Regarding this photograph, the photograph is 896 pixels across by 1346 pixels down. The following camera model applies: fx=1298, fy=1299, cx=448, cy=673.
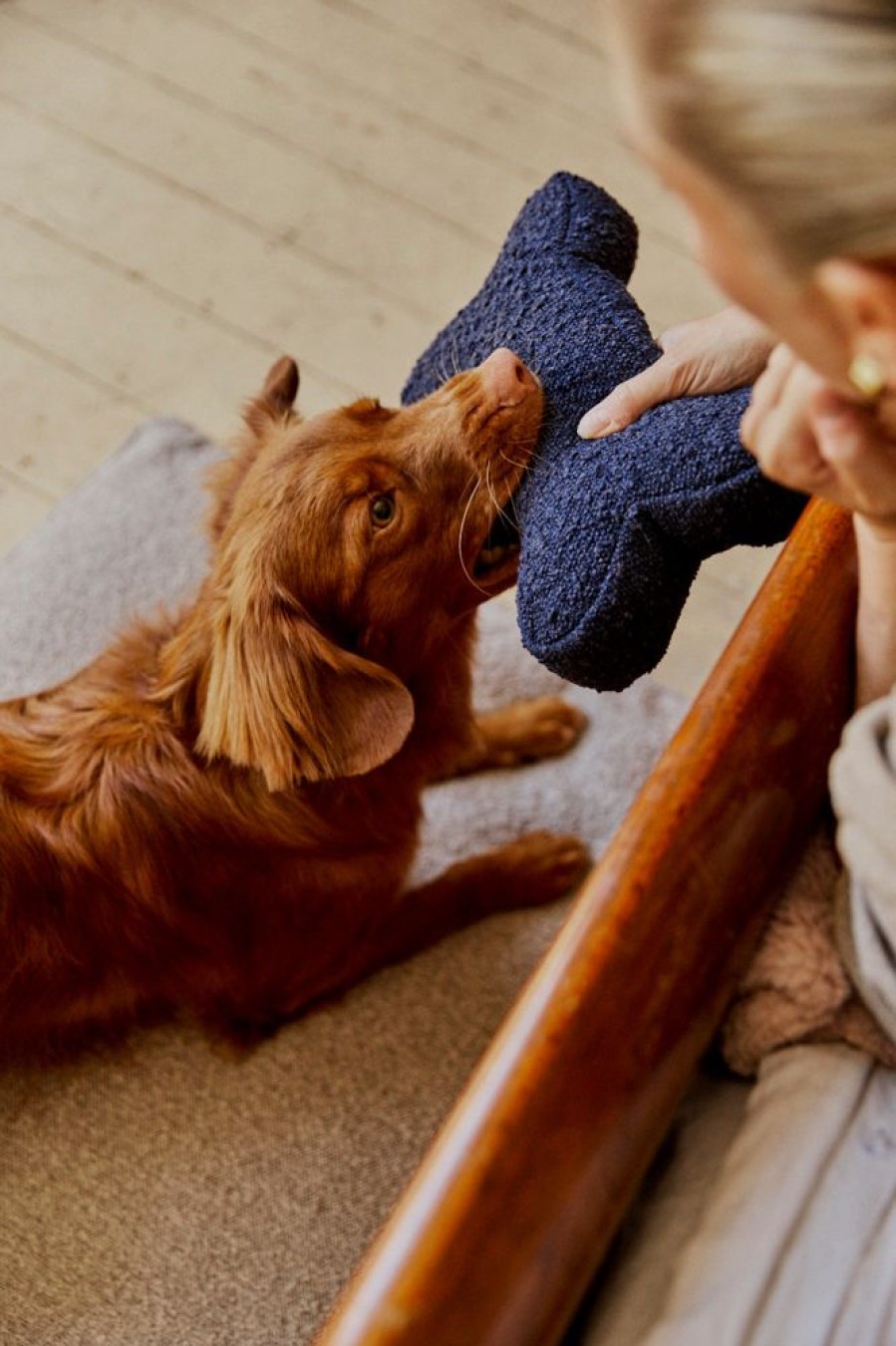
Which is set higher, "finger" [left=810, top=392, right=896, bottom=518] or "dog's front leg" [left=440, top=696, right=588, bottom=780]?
"finger" [left=810, top=392, right=896, bottom=518]

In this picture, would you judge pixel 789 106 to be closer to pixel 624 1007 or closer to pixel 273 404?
pixel 624 1007

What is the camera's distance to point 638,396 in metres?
1.48

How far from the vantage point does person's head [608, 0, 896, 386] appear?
72cm

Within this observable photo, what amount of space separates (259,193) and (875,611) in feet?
8.40

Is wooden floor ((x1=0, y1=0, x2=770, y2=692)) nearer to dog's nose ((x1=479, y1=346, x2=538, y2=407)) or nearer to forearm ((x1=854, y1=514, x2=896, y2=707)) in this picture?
dog's nose ((x1=479, y1=346, x2=538, y2=407))

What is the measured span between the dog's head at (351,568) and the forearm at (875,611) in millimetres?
571

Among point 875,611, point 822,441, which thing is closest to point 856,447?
point 822,441

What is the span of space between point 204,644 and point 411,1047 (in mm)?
806

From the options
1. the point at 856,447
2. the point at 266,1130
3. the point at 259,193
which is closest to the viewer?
the point at 856,447

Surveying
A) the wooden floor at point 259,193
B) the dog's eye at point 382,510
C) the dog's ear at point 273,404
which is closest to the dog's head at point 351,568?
the dog's eye at point 382,510

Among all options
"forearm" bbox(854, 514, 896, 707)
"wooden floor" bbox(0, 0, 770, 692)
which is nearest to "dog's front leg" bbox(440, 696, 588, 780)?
"wooden floor" bbox(0, 0, 770, 692)

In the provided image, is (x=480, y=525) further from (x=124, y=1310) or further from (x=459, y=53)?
(x=459, y=53)

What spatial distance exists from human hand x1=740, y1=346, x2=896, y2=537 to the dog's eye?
0.73 m

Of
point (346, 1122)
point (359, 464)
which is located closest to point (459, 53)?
point (359, 464)
